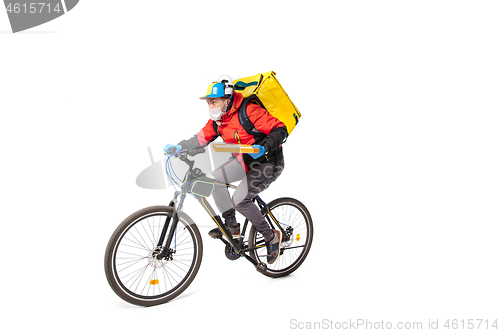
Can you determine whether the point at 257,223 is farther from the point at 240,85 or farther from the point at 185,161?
the point at 240,85

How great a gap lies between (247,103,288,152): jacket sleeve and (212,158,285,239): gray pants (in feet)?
1.48

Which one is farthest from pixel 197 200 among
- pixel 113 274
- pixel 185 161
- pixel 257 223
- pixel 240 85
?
pixel 240 85

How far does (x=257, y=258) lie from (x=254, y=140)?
156 centimetres

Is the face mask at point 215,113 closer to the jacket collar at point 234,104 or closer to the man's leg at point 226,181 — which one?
the jacket collar at point 234,104

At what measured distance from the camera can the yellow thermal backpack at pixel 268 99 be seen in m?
4.26

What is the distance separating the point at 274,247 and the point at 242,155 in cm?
121

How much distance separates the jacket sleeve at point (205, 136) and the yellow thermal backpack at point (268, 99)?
1.69 ft

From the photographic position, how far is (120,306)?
4.01 metres

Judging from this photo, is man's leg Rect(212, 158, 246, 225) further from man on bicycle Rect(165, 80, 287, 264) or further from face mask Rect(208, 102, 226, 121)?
face mask Rect(208, 102, 226, 121)

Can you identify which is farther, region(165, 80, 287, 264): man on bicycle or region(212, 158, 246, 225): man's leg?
region(212, 158, 246, 225): man's leg

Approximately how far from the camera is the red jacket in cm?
409

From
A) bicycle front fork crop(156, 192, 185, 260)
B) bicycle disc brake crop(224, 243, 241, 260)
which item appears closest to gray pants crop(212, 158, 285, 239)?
bicycle disc brake crop(224, 243, 241, 260)

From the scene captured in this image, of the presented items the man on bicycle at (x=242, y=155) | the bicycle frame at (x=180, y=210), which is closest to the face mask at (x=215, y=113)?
the man on bicycle at (x=242, y=155)

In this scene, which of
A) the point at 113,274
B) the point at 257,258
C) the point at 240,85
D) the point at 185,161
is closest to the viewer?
the point at 113,274
